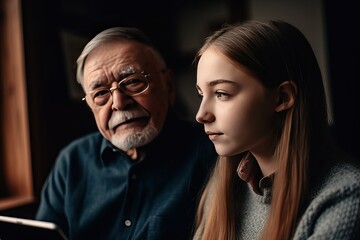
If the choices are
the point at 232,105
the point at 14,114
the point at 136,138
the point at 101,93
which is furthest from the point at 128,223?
the point at 14,114

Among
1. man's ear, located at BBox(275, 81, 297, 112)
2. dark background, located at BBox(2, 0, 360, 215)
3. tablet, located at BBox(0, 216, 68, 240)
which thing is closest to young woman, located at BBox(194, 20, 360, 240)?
man's ear, located at BBox(275, 81, 297, 112)

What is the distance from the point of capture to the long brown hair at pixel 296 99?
30.3 inches

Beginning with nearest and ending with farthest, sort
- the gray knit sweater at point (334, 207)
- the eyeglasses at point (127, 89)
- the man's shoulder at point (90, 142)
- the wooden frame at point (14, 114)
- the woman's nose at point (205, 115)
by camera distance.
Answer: the gray knit sweater at point (334, 207) < the woman's nose at point (205, 115) < the eyeglasses at point (127, 89) < the man's shoulder at point (90, 142) < the wooden frame at point (14, 114)

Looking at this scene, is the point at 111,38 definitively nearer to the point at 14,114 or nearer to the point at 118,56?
the point at 118,56

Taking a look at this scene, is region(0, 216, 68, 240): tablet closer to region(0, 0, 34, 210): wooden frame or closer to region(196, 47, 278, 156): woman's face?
region(196, 47, 278, 156): woman's face

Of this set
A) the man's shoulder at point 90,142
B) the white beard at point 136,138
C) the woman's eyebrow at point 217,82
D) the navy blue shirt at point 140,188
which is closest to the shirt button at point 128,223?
the navy blue shirt at point 140,188

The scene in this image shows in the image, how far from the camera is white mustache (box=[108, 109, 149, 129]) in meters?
0.98

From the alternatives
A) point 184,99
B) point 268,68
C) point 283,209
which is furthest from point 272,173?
point 184,99

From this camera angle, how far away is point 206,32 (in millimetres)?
2766

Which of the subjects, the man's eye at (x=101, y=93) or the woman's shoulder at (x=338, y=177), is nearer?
the woman's shoulder at (x=338, y=177)

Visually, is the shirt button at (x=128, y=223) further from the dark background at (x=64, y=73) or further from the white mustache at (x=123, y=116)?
the dark background at (x=64, y=73)

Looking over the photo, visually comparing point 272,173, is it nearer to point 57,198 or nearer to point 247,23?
point 247,23

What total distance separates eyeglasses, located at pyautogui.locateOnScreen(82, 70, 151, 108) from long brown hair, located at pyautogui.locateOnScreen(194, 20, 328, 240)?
244 millimetres

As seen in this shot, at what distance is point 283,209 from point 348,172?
0.48 feet
